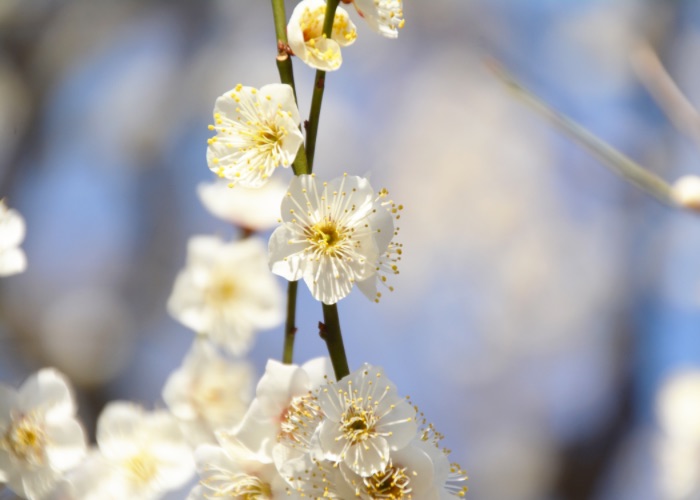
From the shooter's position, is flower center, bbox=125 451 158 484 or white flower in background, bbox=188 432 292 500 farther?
flower center, bbox=125 451 158 484

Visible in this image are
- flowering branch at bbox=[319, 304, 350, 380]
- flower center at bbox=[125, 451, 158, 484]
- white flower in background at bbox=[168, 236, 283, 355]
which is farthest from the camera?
white flower in background at bbox=[168, 236, 283, 355]

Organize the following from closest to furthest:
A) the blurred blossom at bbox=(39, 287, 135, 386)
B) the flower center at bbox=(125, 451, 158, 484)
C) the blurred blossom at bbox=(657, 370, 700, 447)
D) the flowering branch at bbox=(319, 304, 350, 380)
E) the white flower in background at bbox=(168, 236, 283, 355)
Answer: the flowering branch at bbox=(319, 304, 350, 380)
the flower center at bbox=(125, 451, 158, 484)
the white flower in background at bbox=(168, 236, 283, 355)
the blurred blossom at bbox=(657, 370, 700, 447)
the blurred blossom at bbox=(39, 287, 135, 386)

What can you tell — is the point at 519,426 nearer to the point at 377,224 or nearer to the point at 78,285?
the point at 78,285

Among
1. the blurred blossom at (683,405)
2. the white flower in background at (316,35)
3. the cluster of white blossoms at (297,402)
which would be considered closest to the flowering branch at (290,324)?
the cluster of white blossoms at (297,402)

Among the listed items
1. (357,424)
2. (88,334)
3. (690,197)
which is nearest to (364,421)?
(357,424)

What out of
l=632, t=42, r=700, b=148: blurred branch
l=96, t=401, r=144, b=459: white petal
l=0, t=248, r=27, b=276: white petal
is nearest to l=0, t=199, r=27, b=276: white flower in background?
l=0, t=248, r=27, b=276: white petal

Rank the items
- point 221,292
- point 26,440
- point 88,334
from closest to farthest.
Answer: point 26,440 → point 221,292 → point 88,334

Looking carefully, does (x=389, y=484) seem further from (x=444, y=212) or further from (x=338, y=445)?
(x=444, y=212)

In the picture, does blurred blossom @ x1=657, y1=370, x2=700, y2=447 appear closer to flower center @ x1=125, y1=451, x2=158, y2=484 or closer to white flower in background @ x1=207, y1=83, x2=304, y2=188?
flower center @ x1=125, y1=451, x2=158, y2=484
